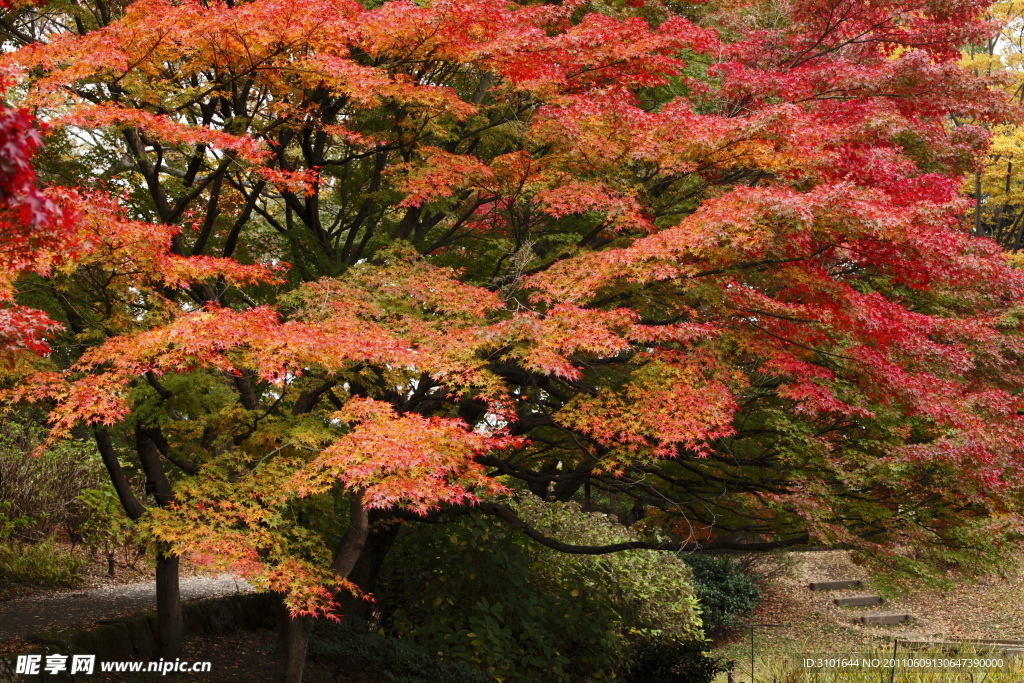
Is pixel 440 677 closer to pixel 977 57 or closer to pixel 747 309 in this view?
pixel 747 309

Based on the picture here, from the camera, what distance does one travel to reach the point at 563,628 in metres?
10.3

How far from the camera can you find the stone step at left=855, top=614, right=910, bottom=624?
16438 millimetres

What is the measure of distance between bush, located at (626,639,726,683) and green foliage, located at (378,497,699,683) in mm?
471

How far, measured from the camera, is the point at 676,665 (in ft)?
32.1

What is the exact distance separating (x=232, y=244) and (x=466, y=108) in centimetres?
294

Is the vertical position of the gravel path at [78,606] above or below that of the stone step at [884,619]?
above

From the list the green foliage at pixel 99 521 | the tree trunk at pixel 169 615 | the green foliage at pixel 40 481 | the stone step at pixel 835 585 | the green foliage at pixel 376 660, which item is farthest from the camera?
the stone step at pixel 835 585

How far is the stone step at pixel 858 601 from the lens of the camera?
58.0 feet

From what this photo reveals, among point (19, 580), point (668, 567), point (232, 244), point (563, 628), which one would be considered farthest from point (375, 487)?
point (668, 567)

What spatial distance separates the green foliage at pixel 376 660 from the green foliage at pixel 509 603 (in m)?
0.51

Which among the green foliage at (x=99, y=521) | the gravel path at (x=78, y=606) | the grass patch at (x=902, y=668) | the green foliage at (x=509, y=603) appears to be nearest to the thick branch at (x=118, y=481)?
the gravel path at (x=78, y=606)

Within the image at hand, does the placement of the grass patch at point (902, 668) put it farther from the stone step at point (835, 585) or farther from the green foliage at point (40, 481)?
the green foliage at point (40, 481)

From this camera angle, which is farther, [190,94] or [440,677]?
[440,677]

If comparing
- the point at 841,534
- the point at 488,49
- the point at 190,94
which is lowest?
the point at 841,534
